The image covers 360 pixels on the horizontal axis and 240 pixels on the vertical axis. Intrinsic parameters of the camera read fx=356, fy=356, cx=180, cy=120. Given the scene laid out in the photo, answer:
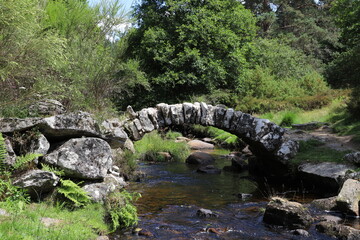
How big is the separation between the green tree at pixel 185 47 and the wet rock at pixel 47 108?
40.4 ft

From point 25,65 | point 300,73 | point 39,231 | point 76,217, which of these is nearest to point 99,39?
point 25,65

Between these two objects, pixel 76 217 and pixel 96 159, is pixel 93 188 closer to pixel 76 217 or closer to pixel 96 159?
pixel 96 159

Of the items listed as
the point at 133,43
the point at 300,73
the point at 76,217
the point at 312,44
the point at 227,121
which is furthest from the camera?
the point at 312,44

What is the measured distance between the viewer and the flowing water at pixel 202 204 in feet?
21.9

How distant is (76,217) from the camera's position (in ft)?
19.7

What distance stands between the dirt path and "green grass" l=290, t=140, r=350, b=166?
334mm

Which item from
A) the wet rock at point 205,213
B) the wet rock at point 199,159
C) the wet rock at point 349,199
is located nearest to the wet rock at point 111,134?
the wet rock at point 205,213

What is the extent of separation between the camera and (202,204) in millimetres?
8812

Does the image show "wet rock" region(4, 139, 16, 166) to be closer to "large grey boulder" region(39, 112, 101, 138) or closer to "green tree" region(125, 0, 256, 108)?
"large grey boulder" region(39, 112, 101, 138)

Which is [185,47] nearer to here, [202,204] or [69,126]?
[202,204]

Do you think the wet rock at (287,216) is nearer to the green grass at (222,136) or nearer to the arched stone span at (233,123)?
the arched stone span at (233,123)

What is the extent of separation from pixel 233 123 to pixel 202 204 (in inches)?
139

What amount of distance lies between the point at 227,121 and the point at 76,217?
6.59m

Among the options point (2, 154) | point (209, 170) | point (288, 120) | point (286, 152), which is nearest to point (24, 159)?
point (2, 154)
